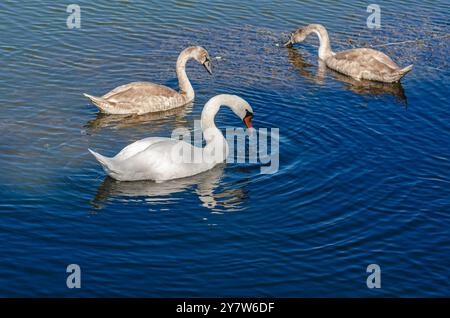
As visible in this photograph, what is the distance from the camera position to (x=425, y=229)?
41.7ft

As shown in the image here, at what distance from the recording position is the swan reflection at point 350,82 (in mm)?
19375

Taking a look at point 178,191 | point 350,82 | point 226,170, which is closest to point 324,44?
point 350,82

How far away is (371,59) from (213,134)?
252 inches

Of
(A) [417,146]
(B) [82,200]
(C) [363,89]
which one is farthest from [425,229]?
(C) [363,89]

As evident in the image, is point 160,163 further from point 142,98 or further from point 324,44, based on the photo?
point 324,44

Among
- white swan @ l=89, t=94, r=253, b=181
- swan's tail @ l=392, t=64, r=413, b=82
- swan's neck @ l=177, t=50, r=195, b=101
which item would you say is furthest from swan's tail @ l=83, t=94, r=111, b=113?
swan's tail @ l=392, t=64, r=413, b=82

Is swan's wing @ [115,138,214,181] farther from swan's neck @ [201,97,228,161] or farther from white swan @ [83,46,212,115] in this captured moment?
white swan @ [83,46,212,115]

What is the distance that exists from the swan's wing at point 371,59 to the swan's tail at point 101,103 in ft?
22.1

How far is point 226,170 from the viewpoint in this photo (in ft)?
48.8

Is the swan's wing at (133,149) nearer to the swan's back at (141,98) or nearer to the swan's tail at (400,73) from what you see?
the swan's back at (141,98)

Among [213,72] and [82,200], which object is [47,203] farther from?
[213,72]

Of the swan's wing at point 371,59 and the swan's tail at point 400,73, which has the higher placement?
the swan's wing at point 371,59

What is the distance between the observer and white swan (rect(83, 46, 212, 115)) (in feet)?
56.2

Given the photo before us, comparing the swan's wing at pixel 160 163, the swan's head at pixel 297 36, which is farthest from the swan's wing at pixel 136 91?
the swan's head at pixel 297 36
